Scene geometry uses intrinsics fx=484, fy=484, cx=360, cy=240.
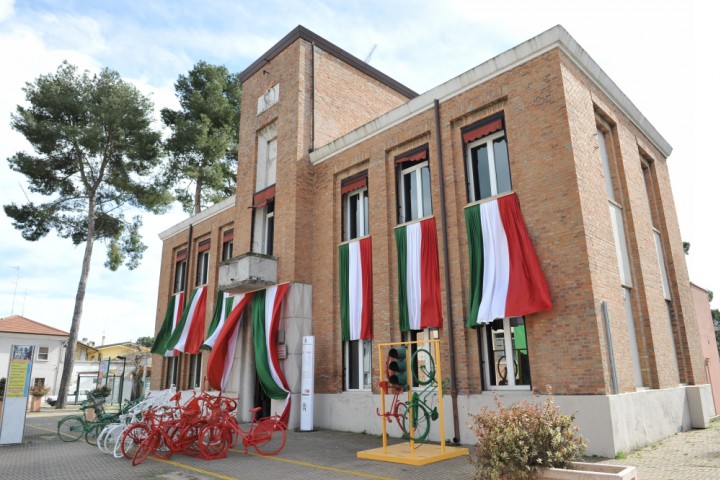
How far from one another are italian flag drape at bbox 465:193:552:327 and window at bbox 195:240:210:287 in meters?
13.9

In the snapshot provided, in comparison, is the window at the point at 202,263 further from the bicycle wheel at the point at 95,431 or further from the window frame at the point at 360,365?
the window frame at the point at 360,365

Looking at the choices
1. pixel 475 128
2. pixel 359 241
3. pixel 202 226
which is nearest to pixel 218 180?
pixel 202 226

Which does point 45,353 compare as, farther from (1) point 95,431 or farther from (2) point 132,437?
(2) point 132,437

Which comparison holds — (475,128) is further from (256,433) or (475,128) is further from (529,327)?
(256,433)

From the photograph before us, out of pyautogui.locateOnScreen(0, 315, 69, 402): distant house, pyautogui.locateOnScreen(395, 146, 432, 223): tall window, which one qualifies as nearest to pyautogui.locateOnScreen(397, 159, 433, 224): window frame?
pyautogui.locateOnScreen(395, 146, 432, 223): tall window

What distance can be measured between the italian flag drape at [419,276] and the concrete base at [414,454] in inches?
118

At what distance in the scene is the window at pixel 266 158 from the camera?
56.3ft

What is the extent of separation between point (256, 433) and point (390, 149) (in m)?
7.98

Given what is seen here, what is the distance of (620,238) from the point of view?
1119 cm

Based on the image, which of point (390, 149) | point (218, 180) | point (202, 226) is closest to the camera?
point (390, 149)

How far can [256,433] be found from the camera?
9.53 m

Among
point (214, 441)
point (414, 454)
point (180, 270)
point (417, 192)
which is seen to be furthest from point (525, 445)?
point (180, 270)

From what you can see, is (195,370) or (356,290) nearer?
(356,290)

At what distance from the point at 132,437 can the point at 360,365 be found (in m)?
5.77
